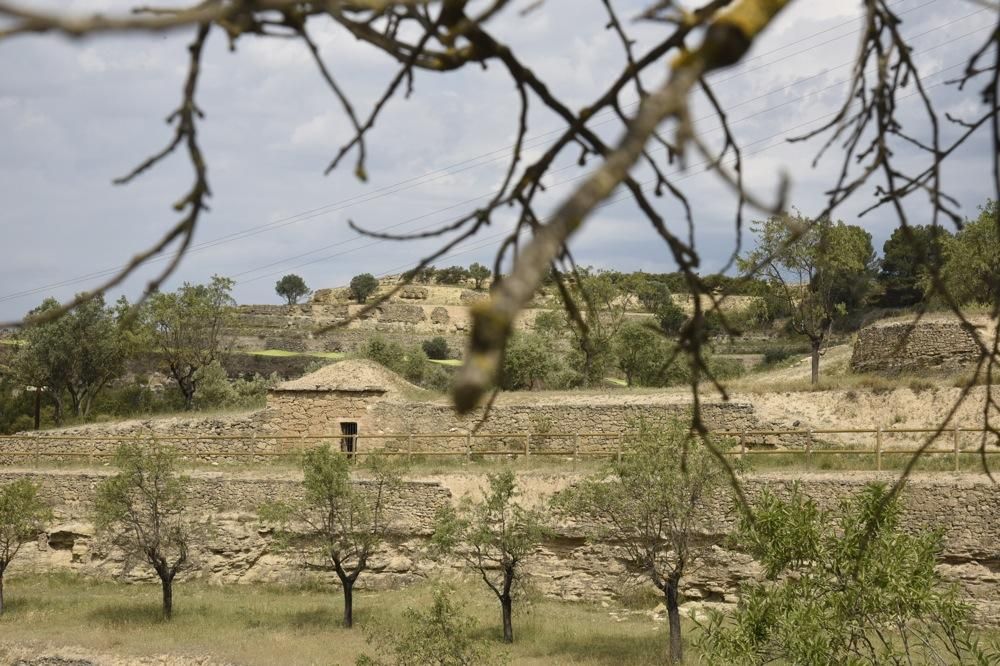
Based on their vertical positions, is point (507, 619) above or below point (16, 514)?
below

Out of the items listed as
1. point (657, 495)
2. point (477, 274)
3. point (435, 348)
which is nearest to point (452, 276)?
point (477, 274)

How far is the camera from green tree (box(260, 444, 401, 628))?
64.4ft

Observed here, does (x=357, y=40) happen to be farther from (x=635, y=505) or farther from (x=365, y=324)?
(x=365, y=324)

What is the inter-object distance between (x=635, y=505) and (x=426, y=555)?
508 centimetres

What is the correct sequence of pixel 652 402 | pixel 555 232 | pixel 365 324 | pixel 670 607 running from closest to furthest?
pixel 555 232, pixel 670 607, pixel 652 402, pixel 365 324

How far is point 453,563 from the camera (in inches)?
829

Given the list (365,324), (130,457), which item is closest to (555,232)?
(130,457)

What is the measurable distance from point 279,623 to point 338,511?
269 centimetres

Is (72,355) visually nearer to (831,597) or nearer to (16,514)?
(16,514)

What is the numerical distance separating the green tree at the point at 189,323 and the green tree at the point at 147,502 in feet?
56.4

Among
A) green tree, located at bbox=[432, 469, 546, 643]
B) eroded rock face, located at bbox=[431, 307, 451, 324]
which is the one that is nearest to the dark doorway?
green tree, located at bbox=[432, 469, 546, 643]

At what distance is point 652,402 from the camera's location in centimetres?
2402

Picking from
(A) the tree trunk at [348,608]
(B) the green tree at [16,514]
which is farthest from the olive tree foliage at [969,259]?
(B) the green tree at [16,514]

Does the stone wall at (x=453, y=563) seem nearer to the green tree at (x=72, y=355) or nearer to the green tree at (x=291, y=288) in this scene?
the green tree at (x=72, y=355)
